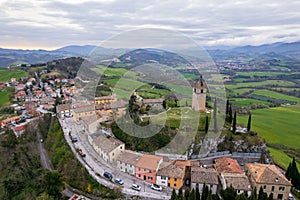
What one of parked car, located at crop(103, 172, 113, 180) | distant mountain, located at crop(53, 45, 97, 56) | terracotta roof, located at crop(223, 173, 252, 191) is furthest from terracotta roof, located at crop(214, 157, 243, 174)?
distant mountain, located at crop(53, 45, 97, 56)

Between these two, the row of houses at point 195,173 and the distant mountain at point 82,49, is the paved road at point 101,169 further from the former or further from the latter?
the distant mountain at point 82,49

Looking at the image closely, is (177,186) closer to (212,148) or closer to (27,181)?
(212,148)

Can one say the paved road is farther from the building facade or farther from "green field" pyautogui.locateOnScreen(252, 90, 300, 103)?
"green field" pyautogui.locateOnScreen(252, 90, 300, 103)

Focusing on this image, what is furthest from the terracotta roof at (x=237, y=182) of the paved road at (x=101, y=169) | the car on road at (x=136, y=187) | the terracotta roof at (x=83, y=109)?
the terracotta roof at (x=83, y=109)

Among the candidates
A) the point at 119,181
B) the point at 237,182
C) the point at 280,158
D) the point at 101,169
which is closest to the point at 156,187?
the point at 119,181

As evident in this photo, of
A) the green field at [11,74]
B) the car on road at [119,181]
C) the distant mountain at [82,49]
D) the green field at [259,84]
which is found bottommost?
the car on road at [119,181]

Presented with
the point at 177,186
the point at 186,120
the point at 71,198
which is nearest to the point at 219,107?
the point at 186,120

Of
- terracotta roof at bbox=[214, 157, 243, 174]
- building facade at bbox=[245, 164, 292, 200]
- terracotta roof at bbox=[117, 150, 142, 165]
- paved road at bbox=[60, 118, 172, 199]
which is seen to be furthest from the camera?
terracotta roof at bbox=[117, 150, 142, 165]

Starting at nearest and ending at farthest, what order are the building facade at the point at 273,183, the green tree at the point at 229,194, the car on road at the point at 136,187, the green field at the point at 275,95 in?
the green tree at the point at 229,194
the building facade at the point at 273,183
the car on road at the point at 136,187
the green field at the point at 275,95
